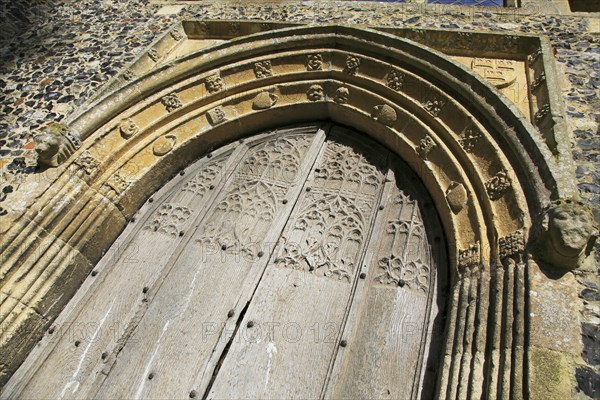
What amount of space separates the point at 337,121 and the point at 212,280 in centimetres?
180

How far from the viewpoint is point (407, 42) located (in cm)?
367

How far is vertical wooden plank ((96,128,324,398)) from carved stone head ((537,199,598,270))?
5.73ft

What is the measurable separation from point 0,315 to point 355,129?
294cm

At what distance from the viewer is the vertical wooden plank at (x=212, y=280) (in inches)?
112

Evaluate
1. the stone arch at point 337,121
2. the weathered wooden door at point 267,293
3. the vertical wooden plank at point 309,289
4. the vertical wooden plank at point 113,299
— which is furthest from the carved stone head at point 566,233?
the vertical wooden plank at point 113,299

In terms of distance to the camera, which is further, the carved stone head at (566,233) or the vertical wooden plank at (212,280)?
the vertical wooden plank at (212,280)

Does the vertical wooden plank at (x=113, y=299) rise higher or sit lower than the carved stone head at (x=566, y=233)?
lower

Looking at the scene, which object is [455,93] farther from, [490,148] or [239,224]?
[239,224]

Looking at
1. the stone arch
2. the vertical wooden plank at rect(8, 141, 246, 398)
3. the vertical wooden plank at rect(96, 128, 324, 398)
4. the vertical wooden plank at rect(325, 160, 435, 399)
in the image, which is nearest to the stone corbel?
the stone arch

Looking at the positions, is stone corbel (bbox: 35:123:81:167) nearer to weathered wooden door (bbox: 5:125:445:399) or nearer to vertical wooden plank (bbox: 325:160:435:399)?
weathered wooden door (bbox: 5:125:445:399)

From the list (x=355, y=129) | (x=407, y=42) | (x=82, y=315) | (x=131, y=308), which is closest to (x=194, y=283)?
(x=131, y=308)

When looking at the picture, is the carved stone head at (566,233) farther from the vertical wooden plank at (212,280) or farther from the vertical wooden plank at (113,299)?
the vertical wooden plank at (113,299)

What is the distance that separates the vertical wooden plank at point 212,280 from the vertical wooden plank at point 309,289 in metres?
0.12

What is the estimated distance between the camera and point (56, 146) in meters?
3.41
